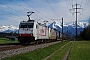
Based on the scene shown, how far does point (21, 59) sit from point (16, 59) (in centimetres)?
38

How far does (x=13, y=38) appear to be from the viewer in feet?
255

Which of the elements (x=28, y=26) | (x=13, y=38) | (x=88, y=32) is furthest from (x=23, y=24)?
(x=88, y=32)

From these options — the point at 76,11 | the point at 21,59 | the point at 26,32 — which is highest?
the point at 76,11

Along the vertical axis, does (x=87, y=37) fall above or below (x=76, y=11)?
below

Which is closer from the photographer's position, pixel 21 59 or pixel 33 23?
pixel 21 59

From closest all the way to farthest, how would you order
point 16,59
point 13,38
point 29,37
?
point 16,59 → point 29,37 → point 13,38

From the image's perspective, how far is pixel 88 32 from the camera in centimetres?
11431

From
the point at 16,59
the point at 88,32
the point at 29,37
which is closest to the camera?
the point at 16,59

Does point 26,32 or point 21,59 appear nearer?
point 21,59

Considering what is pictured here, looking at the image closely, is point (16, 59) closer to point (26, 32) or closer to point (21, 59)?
point (21, 59)

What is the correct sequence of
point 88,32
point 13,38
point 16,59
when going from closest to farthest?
point 16,59
point 13,38
point 88,32

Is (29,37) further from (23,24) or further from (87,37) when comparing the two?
(87,37)

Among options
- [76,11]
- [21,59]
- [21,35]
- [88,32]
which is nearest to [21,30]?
[21,35]

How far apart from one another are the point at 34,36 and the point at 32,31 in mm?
1154
